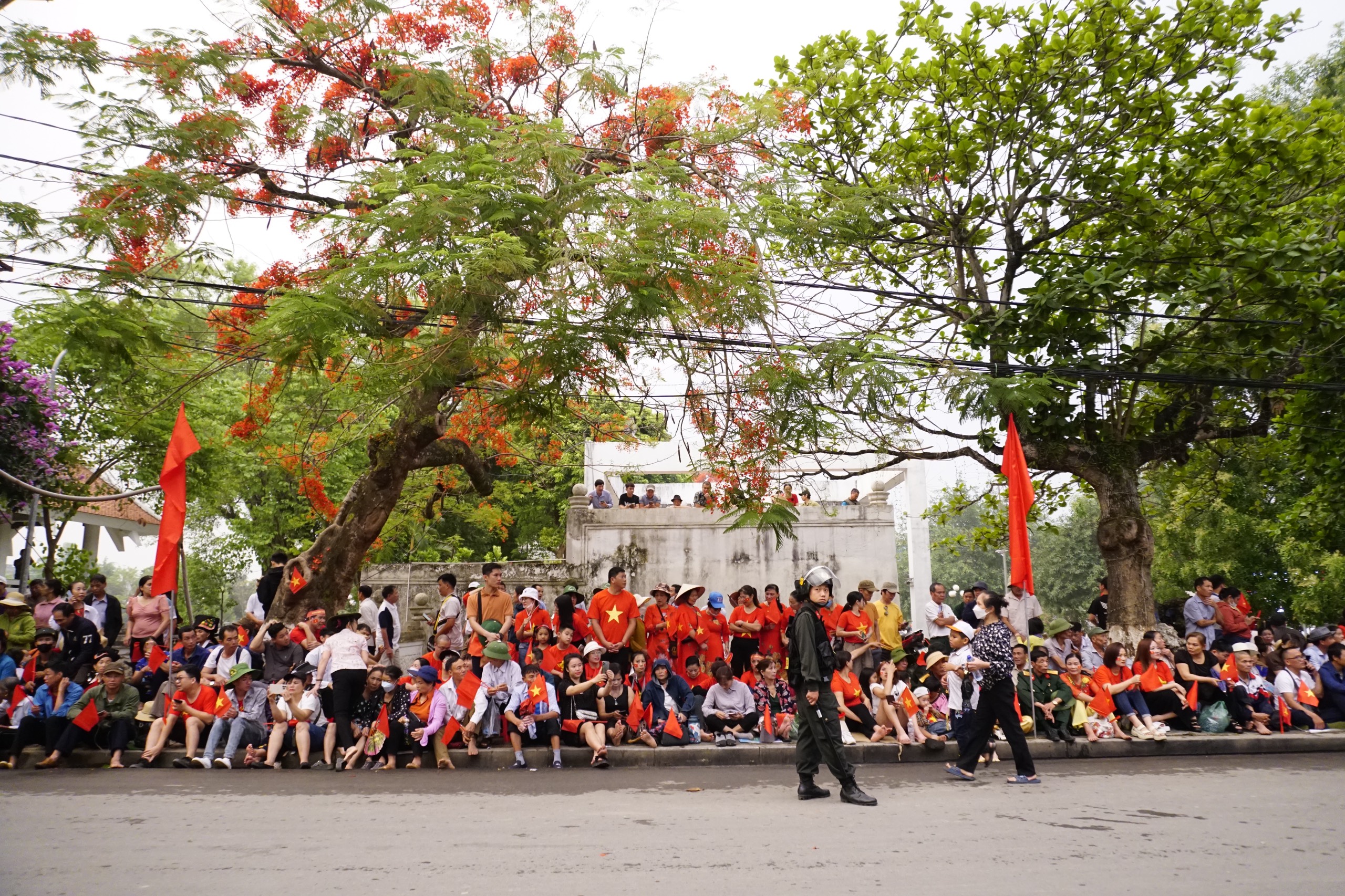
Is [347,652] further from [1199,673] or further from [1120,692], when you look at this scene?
[1199,673]

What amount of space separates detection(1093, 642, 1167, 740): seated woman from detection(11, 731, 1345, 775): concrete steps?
29cm

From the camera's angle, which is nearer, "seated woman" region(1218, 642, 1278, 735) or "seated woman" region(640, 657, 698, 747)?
"seated woman" region(640, 657, 698, 747)

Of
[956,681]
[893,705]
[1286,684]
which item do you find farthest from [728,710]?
[1286,684]

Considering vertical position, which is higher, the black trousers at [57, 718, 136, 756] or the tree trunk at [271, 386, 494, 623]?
the tree trunk at [271, 386, 494, 623]

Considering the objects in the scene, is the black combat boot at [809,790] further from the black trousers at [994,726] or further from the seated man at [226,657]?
the seated man at [226,657]

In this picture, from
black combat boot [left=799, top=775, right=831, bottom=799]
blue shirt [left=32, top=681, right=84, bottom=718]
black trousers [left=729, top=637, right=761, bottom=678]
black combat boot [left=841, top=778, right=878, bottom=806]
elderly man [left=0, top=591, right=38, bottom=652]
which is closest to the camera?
black combat boot [left=841, top=778, right=878, bottom=806]

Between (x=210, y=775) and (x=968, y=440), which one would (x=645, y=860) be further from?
(x=968, y=440)

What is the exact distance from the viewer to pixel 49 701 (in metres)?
9.77

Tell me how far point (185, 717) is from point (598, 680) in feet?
14.6

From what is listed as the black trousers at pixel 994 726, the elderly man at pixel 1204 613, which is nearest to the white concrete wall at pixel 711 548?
the elderly man at pixel 1204 613

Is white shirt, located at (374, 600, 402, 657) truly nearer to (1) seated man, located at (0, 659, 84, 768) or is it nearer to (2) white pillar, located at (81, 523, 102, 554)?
(1) seated man, located at (0, 659, 84, 768)

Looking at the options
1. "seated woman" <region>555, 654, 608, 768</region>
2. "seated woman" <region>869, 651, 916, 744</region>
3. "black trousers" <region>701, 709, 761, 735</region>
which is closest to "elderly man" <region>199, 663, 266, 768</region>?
"seated woman" <region>555, 654, 608, 768</region>

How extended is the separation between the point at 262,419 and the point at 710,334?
668 centimetres

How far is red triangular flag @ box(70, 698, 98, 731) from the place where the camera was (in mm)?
9555
